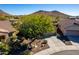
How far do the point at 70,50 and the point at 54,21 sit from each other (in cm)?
65

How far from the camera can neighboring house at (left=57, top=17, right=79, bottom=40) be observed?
6.82m

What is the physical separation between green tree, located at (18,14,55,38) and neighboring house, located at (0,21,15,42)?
182 millimetres

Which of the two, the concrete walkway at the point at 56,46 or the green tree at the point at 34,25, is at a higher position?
the green tree at the point at 34,25

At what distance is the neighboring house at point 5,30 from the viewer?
6.71 m

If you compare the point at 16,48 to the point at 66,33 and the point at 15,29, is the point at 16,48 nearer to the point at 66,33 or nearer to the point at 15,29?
the point at 15,29

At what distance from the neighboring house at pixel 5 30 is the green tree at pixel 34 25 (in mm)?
182

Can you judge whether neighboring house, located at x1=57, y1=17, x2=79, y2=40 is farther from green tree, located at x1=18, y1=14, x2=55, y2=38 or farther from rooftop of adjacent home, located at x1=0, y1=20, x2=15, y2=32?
rooftop of adjacent home, located at x1=0, y1=20, x2=15, y2=32

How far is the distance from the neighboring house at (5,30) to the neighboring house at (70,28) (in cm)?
93

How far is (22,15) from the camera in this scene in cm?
680

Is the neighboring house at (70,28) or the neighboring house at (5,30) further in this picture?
the neighboring house at (70,28)

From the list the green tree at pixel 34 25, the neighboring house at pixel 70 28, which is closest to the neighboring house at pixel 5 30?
the green tree at pixel 34 25

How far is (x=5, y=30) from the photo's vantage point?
22.1 ft

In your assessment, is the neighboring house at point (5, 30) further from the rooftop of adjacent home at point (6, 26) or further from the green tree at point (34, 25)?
the green tree at point (34, 25)
